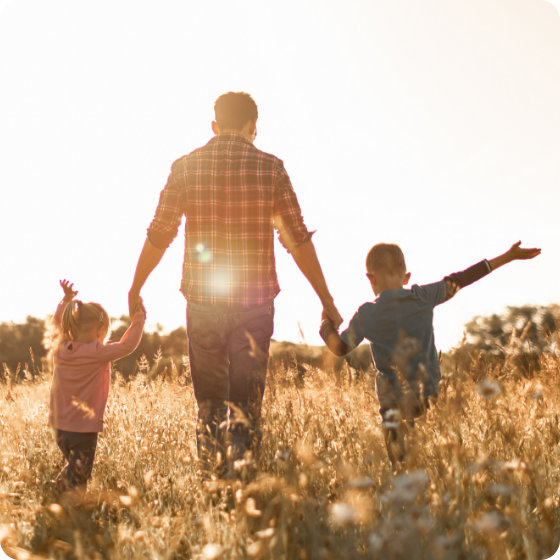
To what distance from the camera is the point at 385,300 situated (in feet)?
9.74

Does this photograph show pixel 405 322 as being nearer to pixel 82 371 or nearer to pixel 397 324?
pixel 397 324

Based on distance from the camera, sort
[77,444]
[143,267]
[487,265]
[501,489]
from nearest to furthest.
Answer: [501,489] < [487,265] < [77,444] < [143,267]

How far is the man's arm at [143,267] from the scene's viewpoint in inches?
128

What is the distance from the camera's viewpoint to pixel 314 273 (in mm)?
3176

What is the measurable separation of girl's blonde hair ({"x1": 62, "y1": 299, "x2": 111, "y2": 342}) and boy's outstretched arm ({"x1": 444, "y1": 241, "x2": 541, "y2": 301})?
7.77 feet

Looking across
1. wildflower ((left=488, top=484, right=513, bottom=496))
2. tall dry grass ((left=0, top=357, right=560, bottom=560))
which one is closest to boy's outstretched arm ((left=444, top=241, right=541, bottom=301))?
tall dry grass ((left=0, top=357, right=560, bottom=560))

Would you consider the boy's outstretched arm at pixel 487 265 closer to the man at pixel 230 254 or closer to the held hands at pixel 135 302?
the man at pixel 230 254

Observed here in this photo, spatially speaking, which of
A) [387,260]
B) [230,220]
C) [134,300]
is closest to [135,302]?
[134,300]

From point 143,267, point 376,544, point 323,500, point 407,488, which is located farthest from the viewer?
Result: point 143,267

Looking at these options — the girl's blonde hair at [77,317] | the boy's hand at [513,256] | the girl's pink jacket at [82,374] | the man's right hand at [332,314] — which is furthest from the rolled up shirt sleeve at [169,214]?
→ the boy's hand at [513,256]

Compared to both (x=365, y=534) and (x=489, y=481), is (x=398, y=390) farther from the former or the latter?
(x=365, y=534)

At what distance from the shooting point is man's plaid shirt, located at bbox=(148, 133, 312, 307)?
302 centimetres

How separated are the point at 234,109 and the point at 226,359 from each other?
1685mm

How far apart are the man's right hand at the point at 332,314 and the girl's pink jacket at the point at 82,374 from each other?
1.23m
